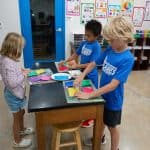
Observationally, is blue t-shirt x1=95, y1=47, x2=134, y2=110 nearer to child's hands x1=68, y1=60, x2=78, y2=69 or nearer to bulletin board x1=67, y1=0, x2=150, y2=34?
child's hands x1=68, y1=60, x2=78, y2=69

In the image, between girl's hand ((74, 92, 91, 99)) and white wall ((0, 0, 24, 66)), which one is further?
white wall ((0, 0, 24, 66))

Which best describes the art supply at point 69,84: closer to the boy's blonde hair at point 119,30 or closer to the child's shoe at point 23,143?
the boy's blonde hair at point 119,30

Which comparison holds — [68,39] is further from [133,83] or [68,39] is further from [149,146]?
[149,146]

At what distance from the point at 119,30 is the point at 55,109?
2.26 ft

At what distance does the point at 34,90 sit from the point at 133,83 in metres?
2.47

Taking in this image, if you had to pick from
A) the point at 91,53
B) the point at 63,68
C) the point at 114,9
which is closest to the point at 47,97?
the point at 63,68

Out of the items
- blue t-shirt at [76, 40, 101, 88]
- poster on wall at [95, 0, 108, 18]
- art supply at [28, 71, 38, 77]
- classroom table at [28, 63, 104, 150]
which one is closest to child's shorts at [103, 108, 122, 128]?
classroom table at [28, 63, 104, 150]

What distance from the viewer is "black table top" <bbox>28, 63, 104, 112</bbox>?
4.39 ft

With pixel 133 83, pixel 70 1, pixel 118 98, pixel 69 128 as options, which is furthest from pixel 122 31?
pixel 70 1

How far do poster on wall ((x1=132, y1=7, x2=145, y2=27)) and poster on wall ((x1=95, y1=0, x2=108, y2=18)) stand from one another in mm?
640

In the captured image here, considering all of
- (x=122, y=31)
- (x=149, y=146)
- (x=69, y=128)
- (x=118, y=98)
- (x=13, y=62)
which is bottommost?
(x=149, y=146)

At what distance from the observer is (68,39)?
159 inches

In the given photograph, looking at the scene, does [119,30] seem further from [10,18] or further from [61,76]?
[10,18]

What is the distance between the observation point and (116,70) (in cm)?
144
